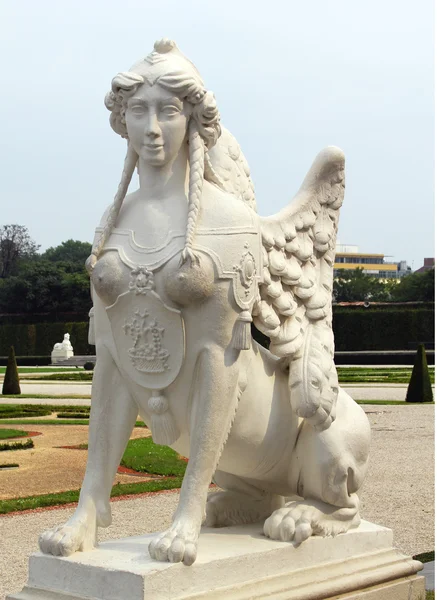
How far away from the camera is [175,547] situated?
408cm

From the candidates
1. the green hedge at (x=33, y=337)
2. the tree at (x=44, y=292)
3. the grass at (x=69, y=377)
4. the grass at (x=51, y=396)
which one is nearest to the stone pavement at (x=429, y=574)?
the grass at (x=51, y=396)

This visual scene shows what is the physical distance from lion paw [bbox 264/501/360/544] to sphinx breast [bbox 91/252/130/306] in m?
1.39

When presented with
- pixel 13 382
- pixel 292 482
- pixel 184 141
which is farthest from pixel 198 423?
pixel 13 382

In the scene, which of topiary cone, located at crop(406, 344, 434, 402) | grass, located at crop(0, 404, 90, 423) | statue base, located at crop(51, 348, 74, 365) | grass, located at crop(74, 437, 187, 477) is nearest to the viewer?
grass, located at crop(74, 437, 187, 477)

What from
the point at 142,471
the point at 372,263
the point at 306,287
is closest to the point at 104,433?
the point at 306,287

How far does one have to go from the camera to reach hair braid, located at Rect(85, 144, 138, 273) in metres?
4.46

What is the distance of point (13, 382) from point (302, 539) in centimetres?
1865

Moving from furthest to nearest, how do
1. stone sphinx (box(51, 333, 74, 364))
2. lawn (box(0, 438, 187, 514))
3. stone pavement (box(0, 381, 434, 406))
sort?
stone sphinx (box(51, 333, 74, 364))
stone pavement (box(0, 381, 434, 406))
lawn (box(0, 438, 187, 514))

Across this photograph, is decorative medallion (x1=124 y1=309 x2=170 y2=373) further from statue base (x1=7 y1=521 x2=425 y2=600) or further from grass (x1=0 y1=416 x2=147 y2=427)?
grass (x1=0 y1=416 x2=147 y2=427)

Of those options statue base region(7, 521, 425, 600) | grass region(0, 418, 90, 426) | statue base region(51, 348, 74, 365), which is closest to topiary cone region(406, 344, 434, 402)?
grass region(0, 418, 90, 426)

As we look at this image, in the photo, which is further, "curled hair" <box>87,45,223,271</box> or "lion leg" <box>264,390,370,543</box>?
"lion leg" <box>264,390,370,543</box>

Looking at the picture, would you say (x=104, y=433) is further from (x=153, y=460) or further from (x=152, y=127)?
(x=153, y=460)

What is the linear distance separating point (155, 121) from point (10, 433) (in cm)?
1060

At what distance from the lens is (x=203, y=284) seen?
424 centimetres
